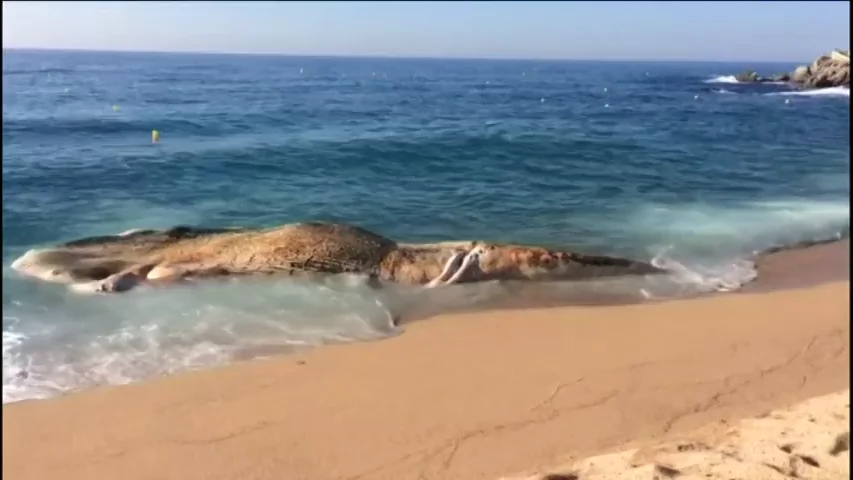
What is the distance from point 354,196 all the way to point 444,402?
10.3 meters

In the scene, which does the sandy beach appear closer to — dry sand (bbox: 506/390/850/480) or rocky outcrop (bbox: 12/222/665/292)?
dry sand (bbox: 506/390/850/480)

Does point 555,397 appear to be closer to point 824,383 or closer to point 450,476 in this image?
point 450,476

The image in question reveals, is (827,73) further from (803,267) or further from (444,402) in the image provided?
(444,402)

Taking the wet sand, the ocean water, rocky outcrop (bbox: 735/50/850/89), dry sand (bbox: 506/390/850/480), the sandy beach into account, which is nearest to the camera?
dry sand (bbox: 506/390/850/480)

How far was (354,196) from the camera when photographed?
52.9 feet

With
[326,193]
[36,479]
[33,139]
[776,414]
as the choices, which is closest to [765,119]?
[326,193]

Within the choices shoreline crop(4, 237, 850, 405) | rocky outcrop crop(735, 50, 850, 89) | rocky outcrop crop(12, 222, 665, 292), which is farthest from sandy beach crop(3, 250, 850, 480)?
rocky outcrop crop(735, 50, 850, 89)

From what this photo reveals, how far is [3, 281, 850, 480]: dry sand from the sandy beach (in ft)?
0.05

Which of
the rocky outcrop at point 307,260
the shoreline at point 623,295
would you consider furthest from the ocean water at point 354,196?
the rocky outcrop at point 307,260

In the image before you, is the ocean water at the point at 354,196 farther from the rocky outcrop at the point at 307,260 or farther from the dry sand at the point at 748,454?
the dry sand at the point at 748,454

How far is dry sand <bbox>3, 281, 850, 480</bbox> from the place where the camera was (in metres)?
5.26

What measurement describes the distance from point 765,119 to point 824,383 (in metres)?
30.4

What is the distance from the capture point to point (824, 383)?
260 inches

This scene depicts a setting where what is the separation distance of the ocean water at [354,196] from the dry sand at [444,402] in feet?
2.28
